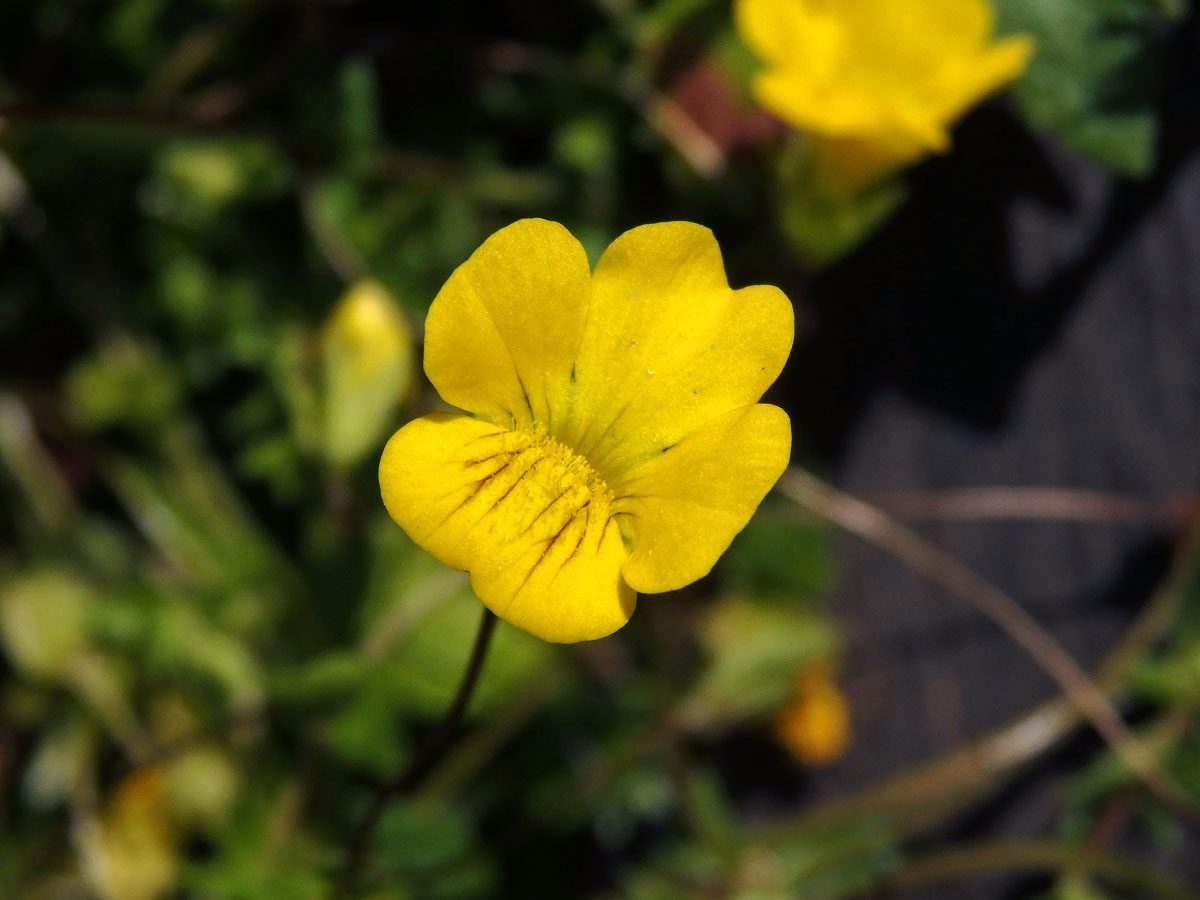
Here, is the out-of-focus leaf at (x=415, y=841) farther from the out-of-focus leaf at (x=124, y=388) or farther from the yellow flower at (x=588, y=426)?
the out-of-focus leaf at (x=124, y=388)

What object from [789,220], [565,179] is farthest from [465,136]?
[789,220]

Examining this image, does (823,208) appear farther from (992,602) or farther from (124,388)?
(124,388)

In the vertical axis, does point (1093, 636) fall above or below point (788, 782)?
above

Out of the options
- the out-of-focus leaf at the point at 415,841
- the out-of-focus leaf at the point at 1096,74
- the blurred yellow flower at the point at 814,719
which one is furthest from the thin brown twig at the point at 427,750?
the out-of-focus leaf at the point at 1096,74

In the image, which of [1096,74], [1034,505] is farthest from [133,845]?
[1096,74]

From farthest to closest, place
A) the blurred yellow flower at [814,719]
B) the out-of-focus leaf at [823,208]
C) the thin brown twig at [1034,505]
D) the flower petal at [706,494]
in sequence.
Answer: the blurred yellow flower at [814,719] < the thin brown twig at [1034,505] < the out-of-focus leaf at [823,208] < the flower petal at [706,494]

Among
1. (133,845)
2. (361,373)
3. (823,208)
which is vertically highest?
(823,208)

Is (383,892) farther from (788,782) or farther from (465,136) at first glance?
(465,136)
